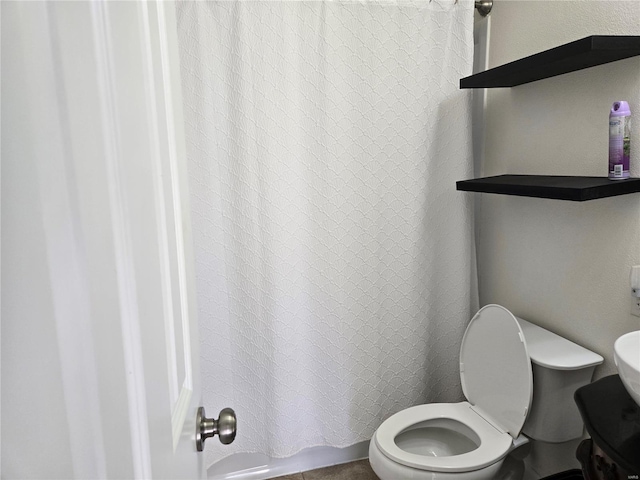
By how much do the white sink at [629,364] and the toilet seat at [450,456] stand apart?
74 centimetres

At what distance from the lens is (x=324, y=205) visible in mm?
1876

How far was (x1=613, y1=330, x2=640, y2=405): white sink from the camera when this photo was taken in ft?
2.75

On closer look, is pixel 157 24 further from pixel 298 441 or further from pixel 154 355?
pixel 298 441

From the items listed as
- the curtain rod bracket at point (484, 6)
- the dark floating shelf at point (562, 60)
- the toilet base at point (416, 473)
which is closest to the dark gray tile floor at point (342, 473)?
the toilet base at point (416, 473)

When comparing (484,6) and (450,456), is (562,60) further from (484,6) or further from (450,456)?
(450,456)

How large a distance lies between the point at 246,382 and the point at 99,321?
5.53 feet

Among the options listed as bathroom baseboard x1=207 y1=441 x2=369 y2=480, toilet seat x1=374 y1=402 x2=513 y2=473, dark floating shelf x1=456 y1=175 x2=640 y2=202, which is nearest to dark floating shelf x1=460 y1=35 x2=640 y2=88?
dark floating shelf x1=456 y1=175 x2=640 y2=202

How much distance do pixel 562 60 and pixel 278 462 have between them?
76.6 inches

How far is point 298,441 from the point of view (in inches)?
79.1

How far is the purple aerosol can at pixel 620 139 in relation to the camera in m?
1.33

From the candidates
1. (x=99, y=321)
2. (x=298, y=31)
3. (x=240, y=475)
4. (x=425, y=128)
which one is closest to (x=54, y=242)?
(x=99, y=321)

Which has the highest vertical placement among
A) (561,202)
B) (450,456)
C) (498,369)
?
(561,202)

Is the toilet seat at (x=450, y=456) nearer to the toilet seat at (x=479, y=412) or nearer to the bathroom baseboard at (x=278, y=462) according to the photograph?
the toilet seat at (x=479, y=412)

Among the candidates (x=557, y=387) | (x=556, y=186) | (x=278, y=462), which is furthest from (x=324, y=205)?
(x=278, y=462)
